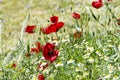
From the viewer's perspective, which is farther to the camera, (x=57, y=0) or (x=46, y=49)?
(x=57, y=0)

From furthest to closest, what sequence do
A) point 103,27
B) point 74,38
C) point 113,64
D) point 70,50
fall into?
point 74,38
point 70,50
point 103,27
point 113,64

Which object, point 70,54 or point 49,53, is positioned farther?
point 70,54

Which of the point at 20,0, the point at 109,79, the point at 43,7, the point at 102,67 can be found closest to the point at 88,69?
the point at 102,67

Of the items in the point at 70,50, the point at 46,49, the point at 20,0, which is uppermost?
the point at 46,49

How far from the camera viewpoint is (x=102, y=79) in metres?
2.64

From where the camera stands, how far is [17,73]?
9.55 ft

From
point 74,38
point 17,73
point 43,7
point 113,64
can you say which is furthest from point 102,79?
point 43,7

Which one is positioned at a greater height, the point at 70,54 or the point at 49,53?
the point at 49,53

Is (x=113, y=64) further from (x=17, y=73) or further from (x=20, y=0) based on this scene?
(x=20, y=0)

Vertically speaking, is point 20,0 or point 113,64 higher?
point 113,64

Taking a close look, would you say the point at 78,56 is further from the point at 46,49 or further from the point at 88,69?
the point at 46,49

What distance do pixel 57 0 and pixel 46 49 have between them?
854cm

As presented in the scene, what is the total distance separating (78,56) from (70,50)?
19 cm

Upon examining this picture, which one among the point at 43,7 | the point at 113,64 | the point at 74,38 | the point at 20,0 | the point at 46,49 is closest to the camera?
the point at 46,49
